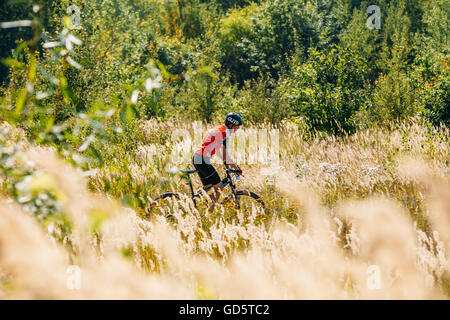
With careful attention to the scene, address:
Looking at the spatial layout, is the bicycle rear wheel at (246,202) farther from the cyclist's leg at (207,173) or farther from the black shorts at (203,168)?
the black shorts at (203,168)

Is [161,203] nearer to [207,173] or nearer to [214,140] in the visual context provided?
[207,173]

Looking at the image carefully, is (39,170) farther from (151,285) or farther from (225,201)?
(225,201)

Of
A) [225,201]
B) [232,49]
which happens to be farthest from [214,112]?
[232,49]

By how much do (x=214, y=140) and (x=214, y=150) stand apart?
212mm

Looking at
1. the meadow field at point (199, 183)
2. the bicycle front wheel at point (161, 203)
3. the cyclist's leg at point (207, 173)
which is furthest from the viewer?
the cyclist's leg at point (207, 173)

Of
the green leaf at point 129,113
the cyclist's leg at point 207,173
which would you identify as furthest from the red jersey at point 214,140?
the green leaf at point 129,113

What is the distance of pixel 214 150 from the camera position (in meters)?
6.23

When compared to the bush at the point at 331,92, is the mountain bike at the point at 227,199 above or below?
below

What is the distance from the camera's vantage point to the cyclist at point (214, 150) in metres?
6.05

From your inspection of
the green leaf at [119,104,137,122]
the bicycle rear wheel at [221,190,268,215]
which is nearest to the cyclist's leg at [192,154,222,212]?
the bicycle rear wheel at [221,190,268,215]

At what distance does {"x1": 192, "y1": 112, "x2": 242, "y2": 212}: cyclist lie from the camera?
238 inches

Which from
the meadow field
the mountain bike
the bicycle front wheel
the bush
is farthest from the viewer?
the bush

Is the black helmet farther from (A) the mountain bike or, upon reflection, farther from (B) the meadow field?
(B) the meadow field

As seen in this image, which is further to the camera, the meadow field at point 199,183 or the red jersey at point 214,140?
the red jersey at point 214,140
